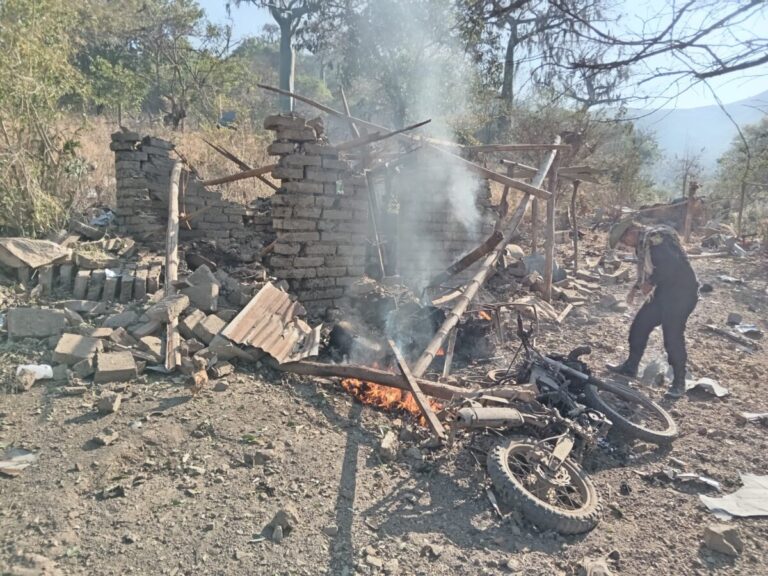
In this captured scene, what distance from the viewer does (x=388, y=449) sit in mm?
3512

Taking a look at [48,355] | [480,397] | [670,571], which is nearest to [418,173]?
[480,397]

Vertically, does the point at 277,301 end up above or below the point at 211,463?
above

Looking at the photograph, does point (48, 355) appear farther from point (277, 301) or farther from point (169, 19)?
point (169, 19)

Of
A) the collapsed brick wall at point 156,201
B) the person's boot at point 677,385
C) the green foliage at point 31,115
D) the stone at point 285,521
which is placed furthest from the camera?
the collapsed brick wall at point 156,201

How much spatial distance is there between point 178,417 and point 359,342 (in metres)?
A: 1.89

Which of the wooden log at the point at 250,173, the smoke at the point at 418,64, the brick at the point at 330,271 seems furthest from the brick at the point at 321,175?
the smoke at the point at 418,64

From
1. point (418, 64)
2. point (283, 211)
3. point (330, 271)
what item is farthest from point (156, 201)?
point (418, 64)

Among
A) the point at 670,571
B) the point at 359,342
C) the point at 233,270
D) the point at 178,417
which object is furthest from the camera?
the point at 233,270

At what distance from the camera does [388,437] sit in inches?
144

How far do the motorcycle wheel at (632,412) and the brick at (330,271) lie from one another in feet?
9.75

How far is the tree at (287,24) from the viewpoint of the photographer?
20.5 metres

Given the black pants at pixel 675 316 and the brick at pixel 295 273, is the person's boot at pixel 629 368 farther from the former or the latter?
the brick at pixel 295 273

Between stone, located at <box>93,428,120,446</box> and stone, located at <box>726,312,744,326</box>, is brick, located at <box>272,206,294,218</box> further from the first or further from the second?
stone, located at <box>726,312,744,326</box>

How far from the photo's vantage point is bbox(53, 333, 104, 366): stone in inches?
155
